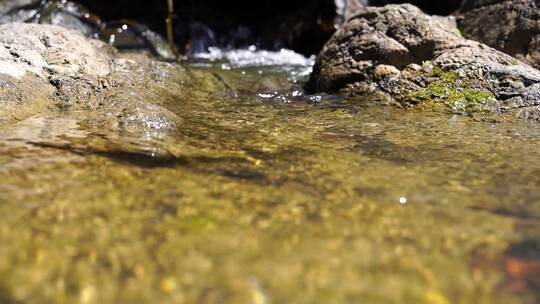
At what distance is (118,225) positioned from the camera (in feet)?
8.20

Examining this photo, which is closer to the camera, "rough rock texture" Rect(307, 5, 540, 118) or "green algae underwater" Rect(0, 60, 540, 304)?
"green algae underwater" Rect(0, 60, 540, 304)

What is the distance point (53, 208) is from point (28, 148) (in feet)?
3.76

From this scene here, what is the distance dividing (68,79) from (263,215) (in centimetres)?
354

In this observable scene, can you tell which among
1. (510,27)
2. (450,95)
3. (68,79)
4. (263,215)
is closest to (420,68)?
(450,95)

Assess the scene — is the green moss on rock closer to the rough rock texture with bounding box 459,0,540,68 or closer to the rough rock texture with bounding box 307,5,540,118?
the rough rock texture with bounding box 307,5,540,118

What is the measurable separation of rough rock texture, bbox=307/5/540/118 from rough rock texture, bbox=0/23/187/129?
103 inches

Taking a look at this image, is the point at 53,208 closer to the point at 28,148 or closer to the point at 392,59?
the point at 28,148

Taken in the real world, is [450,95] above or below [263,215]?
above

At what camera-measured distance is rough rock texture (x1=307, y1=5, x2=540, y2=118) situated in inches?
234

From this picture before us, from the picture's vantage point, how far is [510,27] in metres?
7.93

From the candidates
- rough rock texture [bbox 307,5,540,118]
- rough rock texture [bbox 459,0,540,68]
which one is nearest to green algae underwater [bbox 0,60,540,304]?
rough rock texture [bbox 307,5,540,118]

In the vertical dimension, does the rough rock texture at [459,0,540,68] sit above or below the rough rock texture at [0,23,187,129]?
above

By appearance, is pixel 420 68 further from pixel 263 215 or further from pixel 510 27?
pixel 263 215

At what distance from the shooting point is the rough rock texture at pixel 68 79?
4.67 meters
